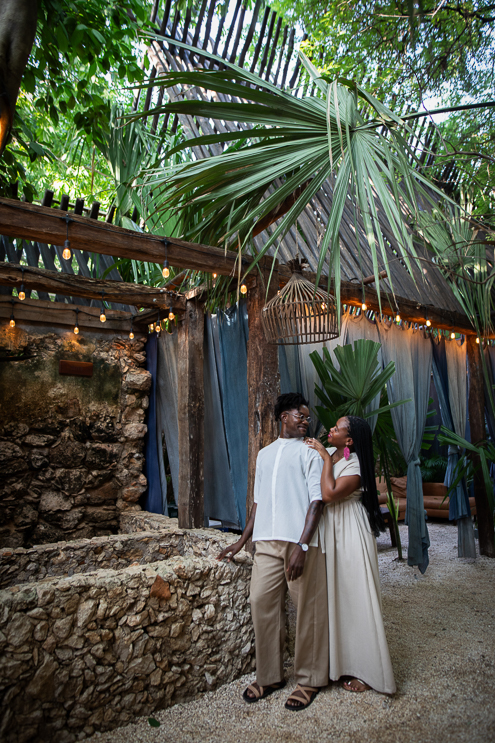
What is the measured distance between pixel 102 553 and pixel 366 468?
2179 mm

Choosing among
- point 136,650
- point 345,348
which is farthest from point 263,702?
point 345,348

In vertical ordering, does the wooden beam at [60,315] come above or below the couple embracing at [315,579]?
above

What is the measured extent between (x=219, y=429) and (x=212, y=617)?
1.51 metres

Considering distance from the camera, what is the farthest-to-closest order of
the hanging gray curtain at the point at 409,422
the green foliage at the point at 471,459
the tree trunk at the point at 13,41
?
1. the green foliage at the point at 471,459
2. the hanging gray curtain at the point at 409,422
3. the tree trunk at the point at 13,41

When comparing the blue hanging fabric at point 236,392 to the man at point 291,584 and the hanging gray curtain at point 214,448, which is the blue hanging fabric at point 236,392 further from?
the man at point 291,584

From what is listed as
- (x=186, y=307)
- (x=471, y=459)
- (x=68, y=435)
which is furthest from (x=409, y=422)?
(x=68, y=435)

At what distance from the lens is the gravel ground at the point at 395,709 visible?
1.98 meters

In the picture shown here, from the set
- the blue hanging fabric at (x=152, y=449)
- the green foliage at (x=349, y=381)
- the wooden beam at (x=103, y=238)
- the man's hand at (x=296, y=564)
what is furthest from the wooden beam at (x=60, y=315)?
the man's hand at (x=296, y=564)

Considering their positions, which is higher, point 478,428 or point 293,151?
point 293,151

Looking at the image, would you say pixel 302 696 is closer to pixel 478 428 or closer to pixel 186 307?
pixel 186 307

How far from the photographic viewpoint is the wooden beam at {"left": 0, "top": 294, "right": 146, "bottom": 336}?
4.35 m

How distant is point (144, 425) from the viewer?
15.9ft

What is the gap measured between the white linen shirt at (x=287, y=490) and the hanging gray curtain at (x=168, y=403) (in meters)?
2.04

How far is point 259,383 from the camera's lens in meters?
3.02
